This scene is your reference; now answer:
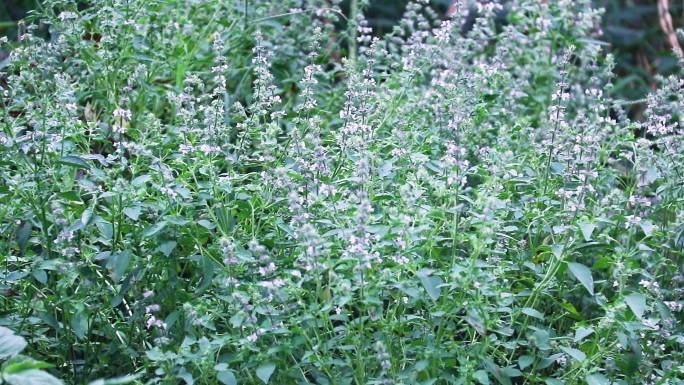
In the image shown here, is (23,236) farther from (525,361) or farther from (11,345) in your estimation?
(525,361)

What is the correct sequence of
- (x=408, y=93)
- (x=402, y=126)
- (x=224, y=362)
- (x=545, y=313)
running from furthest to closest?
(x=408, y=93)
(x=402, y=126)
(x=545, y=313)
(x=224, y=362)

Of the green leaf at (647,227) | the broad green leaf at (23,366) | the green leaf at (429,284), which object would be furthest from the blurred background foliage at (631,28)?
the broad green leaf at (23,366)

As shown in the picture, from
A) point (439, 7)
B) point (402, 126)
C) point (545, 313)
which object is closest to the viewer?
point (545, 313)

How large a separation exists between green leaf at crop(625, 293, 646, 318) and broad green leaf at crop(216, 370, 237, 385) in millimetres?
852

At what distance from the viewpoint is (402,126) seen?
2.77 meters

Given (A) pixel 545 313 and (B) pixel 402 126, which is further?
(B) pixel 402 126

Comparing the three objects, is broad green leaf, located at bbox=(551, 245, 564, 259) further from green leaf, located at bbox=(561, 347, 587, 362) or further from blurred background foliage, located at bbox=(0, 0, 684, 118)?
blurred background foliage, located at bbox=(0, 0, 684, 118)

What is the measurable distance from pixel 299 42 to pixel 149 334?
1.49 m

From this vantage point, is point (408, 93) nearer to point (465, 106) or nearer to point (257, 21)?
point (465, 106)

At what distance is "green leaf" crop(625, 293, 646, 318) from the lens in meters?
2.11

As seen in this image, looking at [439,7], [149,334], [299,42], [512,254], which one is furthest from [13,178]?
[439,7]

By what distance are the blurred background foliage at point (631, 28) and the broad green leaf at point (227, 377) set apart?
12.3 feet

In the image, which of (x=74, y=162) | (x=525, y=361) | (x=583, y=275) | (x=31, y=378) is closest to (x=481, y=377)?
(x=525, y=361)

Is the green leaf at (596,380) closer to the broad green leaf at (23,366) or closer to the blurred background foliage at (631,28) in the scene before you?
the broad green leaf at (23,366)
